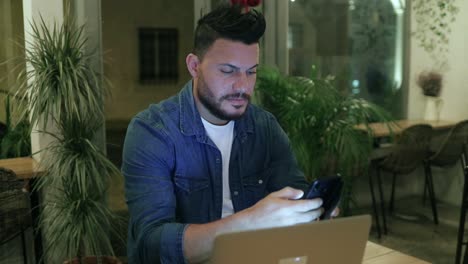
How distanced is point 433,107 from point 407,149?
1.08 m

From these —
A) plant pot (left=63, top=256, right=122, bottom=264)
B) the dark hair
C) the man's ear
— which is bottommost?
plant pot (left=63, top=256, right=122, bottom=264)

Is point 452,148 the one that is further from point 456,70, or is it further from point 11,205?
point 11,205

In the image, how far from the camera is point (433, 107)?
505cm

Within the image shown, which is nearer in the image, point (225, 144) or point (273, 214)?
point (273, 214)

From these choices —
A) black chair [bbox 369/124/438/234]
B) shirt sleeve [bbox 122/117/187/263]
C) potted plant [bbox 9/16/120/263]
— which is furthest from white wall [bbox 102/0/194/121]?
shirt sleeve [bbox 122/117/187/263]

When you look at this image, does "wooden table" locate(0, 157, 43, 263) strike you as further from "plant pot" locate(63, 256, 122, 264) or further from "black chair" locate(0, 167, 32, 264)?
"plant pot" locate(63, 256, 122, 264)

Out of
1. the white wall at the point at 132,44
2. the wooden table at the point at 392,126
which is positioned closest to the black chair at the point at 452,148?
the wooden table at the point at 392,126

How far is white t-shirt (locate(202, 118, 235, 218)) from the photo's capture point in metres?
1.63

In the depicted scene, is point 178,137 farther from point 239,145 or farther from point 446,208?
point 446,208

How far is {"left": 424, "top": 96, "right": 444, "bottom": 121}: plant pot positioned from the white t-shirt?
3849 millimetres

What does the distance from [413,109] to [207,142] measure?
4.13 metres

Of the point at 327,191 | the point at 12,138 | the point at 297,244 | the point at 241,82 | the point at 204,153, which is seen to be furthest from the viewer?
the point at 12,138

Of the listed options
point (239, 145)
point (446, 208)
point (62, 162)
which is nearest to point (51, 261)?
point (62, 162)

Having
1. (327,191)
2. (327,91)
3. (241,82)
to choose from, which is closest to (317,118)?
(327,91)
